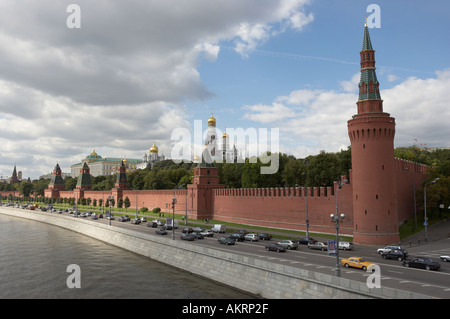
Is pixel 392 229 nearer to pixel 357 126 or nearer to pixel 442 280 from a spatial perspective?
pixel 357 126

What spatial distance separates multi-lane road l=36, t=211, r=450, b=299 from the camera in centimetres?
1956

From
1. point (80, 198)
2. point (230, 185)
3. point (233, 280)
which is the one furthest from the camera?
point (80, 198)

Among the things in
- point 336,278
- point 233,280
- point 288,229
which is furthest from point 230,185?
point 336,278

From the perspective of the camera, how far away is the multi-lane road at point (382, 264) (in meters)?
19.6

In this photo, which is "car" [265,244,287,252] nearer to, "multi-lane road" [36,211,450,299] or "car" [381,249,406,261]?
"multi-lane road" [36,211,450,299]

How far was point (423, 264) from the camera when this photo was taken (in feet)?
80.8

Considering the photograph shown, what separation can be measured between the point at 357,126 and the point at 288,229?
17392mm

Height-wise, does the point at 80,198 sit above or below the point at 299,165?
below

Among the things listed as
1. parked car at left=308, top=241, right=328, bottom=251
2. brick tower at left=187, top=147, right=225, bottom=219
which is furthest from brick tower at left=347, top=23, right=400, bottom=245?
brick tower at left=187, top=147, right=225, bottom=219

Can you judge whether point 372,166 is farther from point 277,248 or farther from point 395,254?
point 277,248

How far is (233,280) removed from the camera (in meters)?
24.9

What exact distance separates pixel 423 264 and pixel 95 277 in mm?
25242

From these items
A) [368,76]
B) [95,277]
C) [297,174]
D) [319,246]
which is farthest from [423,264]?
[297,174]
